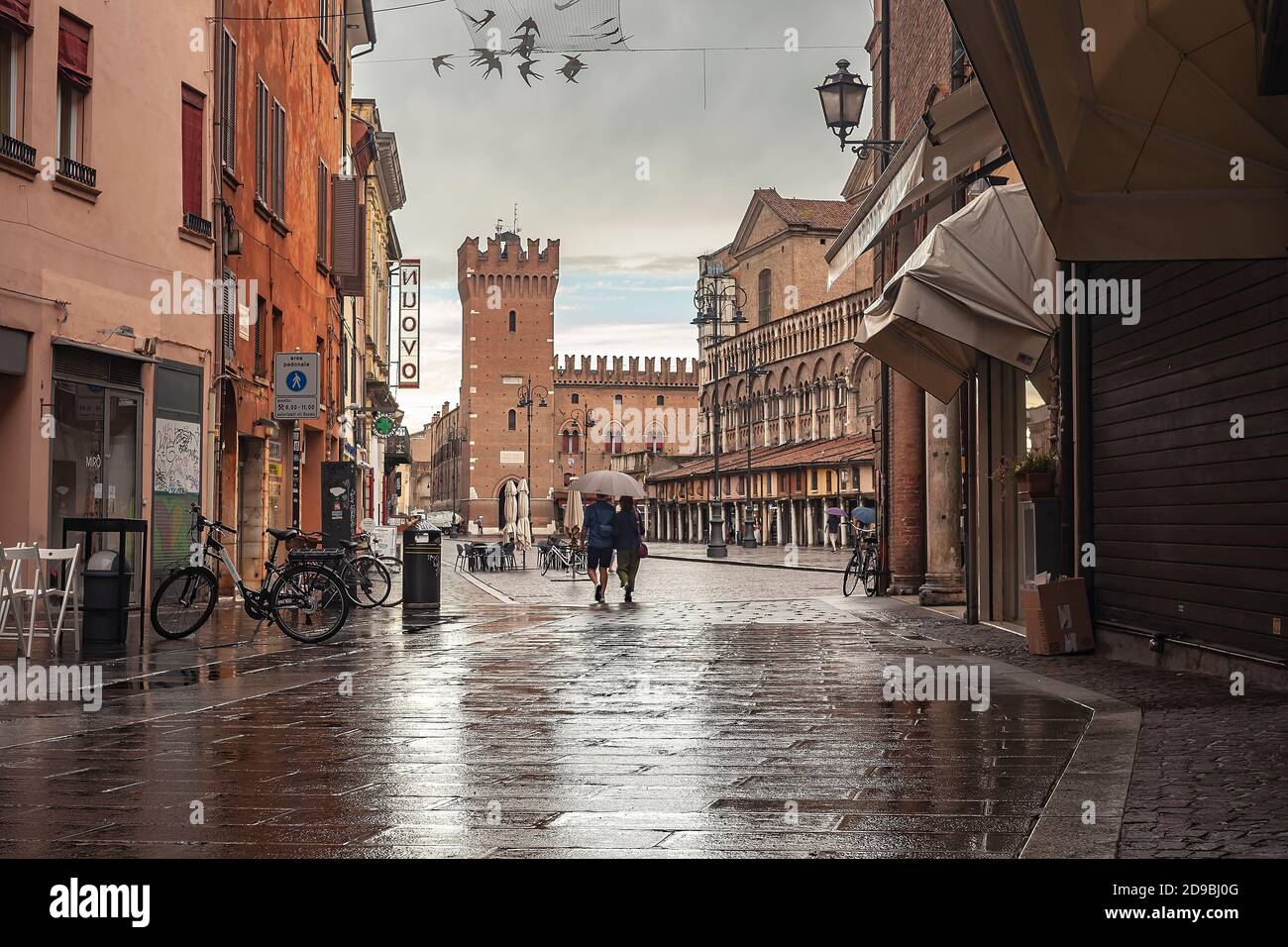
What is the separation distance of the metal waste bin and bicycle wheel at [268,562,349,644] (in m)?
3.65

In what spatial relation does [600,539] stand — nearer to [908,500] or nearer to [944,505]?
[908,500]

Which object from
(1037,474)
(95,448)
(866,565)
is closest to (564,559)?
→ (866,565)

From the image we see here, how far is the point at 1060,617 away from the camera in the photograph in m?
12.0

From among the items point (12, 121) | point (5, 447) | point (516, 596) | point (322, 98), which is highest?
point (322, 98)

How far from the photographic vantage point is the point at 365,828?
510 cm

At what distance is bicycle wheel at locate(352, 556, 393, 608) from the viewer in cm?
1892

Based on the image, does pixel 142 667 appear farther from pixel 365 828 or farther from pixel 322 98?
pixel 322 98

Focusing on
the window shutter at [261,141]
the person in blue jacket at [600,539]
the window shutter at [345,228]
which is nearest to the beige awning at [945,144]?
the person in blue jacket at [600,539]

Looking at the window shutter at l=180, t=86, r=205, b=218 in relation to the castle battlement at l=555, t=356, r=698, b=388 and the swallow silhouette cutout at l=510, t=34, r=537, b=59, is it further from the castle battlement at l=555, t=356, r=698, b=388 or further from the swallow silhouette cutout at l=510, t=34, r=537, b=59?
the castle battlement at l=555, t=356, r=698, b=388

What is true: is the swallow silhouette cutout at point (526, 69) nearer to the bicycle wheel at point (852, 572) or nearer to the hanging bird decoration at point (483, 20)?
the hanging bird decoration at point (483, 20)

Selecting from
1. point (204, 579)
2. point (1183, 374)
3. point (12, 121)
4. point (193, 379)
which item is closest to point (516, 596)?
point (193, 379)

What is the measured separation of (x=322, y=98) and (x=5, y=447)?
1713 cm

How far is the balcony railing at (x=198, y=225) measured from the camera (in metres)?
18.2

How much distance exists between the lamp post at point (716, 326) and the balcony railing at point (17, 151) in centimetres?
3389
